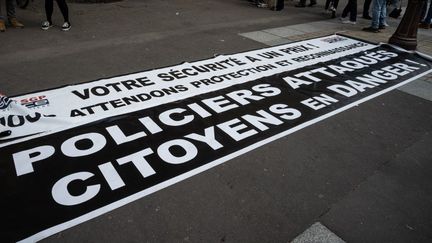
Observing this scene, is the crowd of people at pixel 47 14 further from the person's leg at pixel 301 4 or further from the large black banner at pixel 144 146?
the person's leg at pixel 301 4

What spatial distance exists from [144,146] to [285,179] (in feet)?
4.85

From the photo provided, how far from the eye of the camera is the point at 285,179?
3125mm

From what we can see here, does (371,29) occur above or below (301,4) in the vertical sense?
below

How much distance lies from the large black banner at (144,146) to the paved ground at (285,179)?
17 centimetres

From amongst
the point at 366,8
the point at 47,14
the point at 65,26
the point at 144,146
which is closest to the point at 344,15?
the point at 366,8

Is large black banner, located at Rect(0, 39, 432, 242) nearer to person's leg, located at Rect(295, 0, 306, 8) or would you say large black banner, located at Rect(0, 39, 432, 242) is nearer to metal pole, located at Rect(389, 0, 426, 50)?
metal pole, located at Rect(389, 0, 426, 50)

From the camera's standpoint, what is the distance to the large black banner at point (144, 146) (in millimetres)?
2691

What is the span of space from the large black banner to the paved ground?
0.57 ft

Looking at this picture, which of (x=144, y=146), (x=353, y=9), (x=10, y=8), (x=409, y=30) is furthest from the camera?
(x=353, y=9)

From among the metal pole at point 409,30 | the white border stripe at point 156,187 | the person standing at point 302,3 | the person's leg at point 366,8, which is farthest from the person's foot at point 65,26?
the person's leg at point 366,8

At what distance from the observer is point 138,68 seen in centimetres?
550

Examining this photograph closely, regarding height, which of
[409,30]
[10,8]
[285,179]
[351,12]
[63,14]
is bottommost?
[285,179]

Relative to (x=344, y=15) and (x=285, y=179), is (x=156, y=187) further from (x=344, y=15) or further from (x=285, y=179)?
(x=344, y=15)

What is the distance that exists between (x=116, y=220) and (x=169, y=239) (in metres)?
0.47
